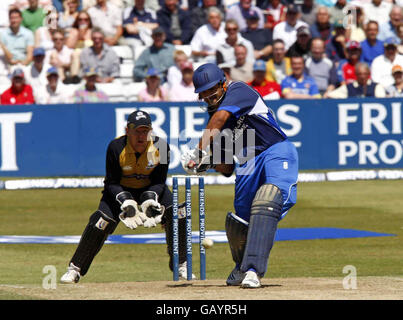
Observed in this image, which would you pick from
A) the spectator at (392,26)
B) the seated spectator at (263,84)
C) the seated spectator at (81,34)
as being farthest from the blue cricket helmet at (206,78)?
the spectator at (392,26)

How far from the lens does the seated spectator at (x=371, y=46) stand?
21188mm

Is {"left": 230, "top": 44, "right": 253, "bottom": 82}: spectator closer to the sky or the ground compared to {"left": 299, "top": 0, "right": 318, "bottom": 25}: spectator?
closer to the ground

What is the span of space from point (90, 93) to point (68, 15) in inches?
122

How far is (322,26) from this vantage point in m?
21.7

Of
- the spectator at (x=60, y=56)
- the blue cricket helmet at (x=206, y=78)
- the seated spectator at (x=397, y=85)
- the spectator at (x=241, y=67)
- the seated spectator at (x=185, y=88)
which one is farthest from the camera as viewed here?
the spectator at (x=60, y=56)

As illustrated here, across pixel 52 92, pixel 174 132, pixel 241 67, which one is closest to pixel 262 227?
pixel 174 132

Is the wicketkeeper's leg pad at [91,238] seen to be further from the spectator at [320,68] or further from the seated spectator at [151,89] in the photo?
the spectator at [320,68]

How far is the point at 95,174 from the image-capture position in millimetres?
18516

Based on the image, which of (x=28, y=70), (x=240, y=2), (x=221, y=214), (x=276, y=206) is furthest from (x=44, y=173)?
(x=276, y=206)

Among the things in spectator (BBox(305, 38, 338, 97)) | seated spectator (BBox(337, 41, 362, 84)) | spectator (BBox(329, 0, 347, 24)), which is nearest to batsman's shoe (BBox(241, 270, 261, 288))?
spectator (BBox(305, 38, 338, 97))

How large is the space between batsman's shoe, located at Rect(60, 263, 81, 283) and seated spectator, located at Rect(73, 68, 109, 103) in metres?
9.52

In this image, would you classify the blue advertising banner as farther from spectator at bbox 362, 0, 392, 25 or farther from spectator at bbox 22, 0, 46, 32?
spectator at bbox 362, 0, 392, 25

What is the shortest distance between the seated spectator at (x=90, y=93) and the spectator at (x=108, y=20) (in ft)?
7.11

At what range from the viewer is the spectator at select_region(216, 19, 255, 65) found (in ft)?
66.3
